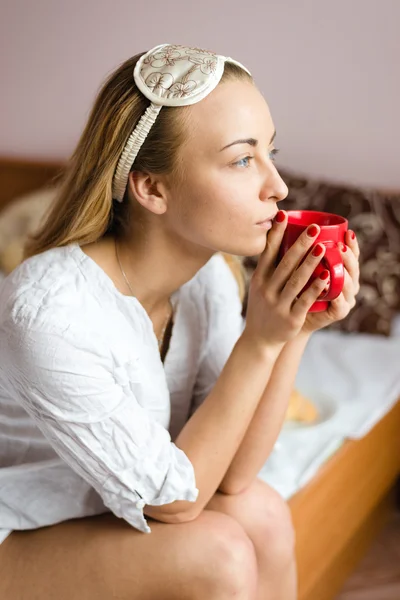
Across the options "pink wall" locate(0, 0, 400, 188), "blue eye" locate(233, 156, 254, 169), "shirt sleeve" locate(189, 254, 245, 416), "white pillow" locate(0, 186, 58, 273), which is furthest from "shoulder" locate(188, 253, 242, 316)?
"white pillow" locate(0, 186, 58, 273)

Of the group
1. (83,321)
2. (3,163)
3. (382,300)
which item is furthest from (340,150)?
(83,321)

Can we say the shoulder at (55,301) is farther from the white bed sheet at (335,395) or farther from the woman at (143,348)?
the white bed sheet at (335,395)

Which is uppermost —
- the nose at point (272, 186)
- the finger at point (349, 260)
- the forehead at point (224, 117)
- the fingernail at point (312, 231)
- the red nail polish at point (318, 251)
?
the forehead at point (224, 117)

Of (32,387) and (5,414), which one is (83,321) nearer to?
(32,387)

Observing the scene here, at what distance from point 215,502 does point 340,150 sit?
143 cm

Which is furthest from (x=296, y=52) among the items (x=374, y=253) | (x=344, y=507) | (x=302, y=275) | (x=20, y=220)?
(x=302, y=275)

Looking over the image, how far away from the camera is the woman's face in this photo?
3.74ft

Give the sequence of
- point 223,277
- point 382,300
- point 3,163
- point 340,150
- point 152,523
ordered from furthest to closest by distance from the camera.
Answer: point 3,163 → point 340,150 → point 382,300 → point 223,277 → point 152,523

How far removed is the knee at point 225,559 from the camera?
1.15 meters

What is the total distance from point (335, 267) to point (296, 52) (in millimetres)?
1421

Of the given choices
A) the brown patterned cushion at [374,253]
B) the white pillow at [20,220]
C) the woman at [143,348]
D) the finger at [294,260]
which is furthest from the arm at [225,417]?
the white pillow at [20,220]

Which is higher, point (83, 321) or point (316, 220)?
point (316, 220)

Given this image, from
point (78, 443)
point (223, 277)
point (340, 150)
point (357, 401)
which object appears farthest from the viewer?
point (340, 150)

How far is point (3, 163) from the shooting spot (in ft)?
10.0
